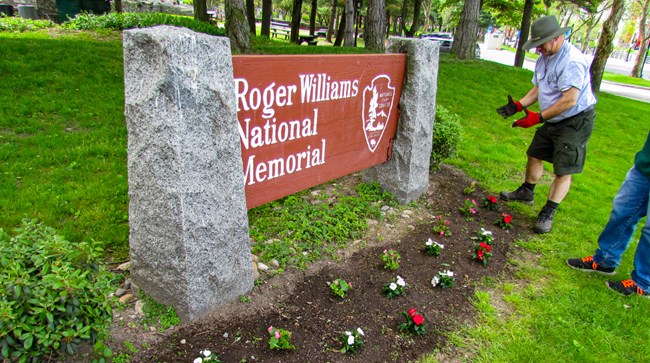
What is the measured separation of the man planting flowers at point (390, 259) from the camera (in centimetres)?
325

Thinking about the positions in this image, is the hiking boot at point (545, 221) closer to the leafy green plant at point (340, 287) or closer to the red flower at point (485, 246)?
→ the red flower at point (485, 246)

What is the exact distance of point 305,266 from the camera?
10.4 feet

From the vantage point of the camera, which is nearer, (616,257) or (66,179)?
(616,257)

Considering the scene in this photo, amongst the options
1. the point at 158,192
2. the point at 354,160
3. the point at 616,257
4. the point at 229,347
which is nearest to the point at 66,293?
the point at 158,192

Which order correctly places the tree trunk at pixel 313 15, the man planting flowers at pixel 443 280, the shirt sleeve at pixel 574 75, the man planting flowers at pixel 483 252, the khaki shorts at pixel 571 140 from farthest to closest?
the tree trunk at pixel 313 15, the khaki shorts at pixel 571 140, the shirt sleeve at pixel 574 75, the man planting flowers at pixel 483 252, the man planting flowers at pixel 443 280

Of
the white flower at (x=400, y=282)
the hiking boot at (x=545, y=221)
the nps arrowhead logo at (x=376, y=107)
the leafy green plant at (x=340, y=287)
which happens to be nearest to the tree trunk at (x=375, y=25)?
the nps arrowhead logo at (x=376, y=107)

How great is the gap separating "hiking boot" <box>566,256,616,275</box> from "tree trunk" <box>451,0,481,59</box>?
10.8 meters

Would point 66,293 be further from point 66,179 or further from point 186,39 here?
point 66,179

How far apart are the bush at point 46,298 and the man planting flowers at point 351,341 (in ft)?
4.23

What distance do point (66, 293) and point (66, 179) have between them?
2779mm

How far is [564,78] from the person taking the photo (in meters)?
3.82

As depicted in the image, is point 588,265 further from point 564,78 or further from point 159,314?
point 159,314

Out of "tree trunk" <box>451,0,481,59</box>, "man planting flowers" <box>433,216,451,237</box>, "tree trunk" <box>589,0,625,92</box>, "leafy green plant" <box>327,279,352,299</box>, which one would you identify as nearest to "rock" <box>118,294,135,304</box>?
"leafy green plant" <box>327,279,352,299</box>

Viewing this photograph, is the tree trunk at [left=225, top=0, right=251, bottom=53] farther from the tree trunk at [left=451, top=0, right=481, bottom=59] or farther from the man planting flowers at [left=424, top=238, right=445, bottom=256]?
the tree trunk at [left=451, top=0, right=481, bottom=59]
